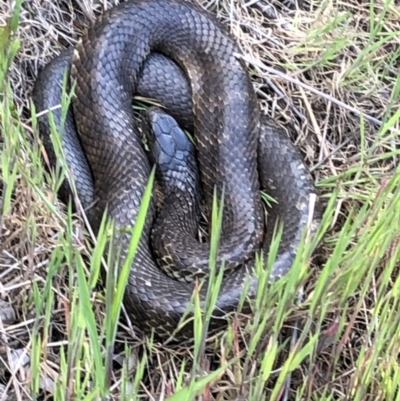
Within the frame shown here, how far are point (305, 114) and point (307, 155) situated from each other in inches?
6.5

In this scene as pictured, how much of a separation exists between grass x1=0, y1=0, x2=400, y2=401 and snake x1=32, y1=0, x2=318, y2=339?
117mm

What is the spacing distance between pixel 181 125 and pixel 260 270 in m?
1.39

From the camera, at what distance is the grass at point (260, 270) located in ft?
5.41

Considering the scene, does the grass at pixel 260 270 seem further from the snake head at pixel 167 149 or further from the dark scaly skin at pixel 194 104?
the snake head at pixel 167 149

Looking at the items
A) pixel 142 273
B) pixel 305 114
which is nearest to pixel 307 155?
pixel 305 114

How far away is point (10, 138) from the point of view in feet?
6.08

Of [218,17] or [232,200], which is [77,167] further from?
[218,17]

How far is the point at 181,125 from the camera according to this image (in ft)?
9.97

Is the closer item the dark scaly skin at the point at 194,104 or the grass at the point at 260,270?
the grass at the point at 260,270

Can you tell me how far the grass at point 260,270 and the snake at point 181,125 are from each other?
117 mm

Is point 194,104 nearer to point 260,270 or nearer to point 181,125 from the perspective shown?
point 181,125

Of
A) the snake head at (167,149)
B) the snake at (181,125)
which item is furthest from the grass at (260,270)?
the snake head at (167,149)

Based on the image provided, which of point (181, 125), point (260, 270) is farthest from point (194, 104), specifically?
point (260, 270)

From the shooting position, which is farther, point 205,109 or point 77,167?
point 205,109
